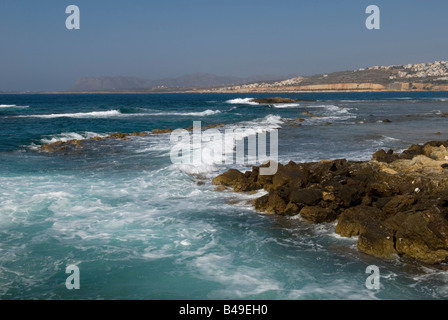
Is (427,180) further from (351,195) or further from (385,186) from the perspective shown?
(351,195)

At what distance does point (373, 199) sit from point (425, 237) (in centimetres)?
281

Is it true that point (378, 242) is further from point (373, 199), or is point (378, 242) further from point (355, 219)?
point (373, 199)

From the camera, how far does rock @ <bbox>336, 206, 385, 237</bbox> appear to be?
9.24m

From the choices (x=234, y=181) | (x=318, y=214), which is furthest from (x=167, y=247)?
(x=234, y=181)

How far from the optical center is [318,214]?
10195 mm

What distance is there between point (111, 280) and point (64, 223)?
142 inches

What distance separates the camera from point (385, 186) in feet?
35.2

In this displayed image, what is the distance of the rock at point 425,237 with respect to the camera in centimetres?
790

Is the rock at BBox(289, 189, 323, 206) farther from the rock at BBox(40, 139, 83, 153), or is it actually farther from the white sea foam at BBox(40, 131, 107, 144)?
the white sea foam at BBox(40, 131, 107, 144)

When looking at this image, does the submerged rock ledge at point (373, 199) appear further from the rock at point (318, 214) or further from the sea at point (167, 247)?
the sea at point (167, 247)

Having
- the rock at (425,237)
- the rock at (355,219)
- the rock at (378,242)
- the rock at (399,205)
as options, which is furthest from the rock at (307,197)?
the rock at (425,237)

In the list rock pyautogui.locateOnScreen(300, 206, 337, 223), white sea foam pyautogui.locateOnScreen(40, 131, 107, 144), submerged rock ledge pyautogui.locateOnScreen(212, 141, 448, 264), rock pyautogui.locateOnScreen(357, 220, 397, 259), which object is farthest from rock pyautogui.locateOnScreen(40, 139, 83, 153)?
rock pyautogui.locateOnScreen(357, 220, 397, 259)

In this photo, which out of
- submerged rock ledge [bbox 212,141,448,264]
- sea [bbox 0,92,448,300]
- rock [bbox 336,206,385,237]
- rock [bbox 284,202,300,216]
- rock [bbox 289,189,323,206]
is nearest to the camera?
sea [bbox 0,92,448,300]
